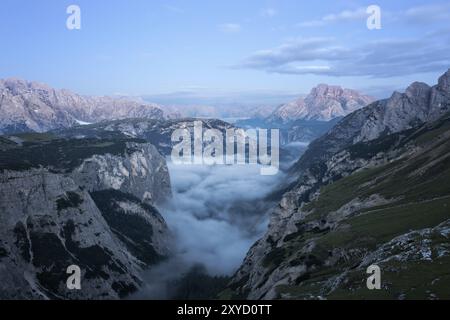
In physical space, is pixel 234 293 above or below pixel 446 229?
below

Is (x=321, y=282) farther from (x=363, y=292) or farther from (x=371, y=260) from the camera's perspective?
(x=363, y=292)
